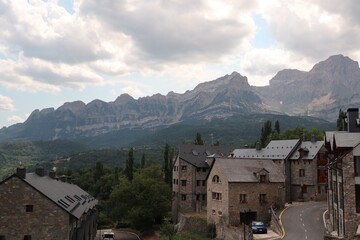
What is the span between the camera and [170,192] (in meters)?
78.4

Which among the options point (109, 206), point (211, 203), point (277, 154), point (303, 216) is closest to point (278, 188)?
point (303, 216)

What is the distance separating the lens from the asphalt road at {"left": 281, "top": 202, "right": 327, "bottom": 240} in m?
41.6

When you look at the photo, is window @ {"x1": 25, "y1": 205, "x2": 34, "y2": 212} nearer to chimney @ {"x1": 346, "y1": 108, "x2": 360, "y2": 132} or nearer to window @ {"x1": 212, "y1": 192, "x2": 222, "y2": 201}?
window @ {"x1": 212, "y1": 192, "x2": 222, "y2": 201}

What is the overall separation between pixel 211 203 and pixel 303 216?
12935 millimetres

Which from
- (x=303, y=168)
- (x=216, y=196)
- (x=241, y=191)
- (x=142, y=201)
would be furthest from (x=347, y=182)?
(x=142, y=201)

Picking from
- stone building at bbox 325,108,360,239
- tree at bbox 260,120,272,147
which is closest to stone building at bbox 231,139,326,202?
stone building at bbox 325,108,360,239

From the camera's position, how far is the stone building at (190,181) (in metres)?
74.1

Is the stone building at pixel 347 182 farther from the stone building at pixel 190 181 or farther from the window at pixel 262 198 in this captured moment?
the stone building at pixel 190 181

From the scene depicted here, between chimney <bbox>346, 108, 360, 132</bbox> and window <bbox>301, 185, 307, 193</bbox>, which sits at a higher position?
chimney <bbox>346, 108, 360, 132</bbox>

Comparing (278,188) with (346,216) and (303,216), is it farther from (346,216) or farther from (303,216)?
(346,216)

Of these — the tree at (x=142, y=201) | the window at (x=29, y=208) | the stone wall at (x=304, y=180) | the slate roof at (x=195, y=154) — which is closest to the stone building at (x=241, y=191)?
the stone wall at (x=304, y=180)

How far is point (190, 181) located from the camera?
7419cm

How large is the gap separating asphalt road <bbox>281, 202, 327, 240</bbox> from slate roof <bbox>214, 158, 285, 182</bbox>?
537cm

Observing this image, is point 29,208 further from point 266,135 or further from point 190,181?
point 266,135
